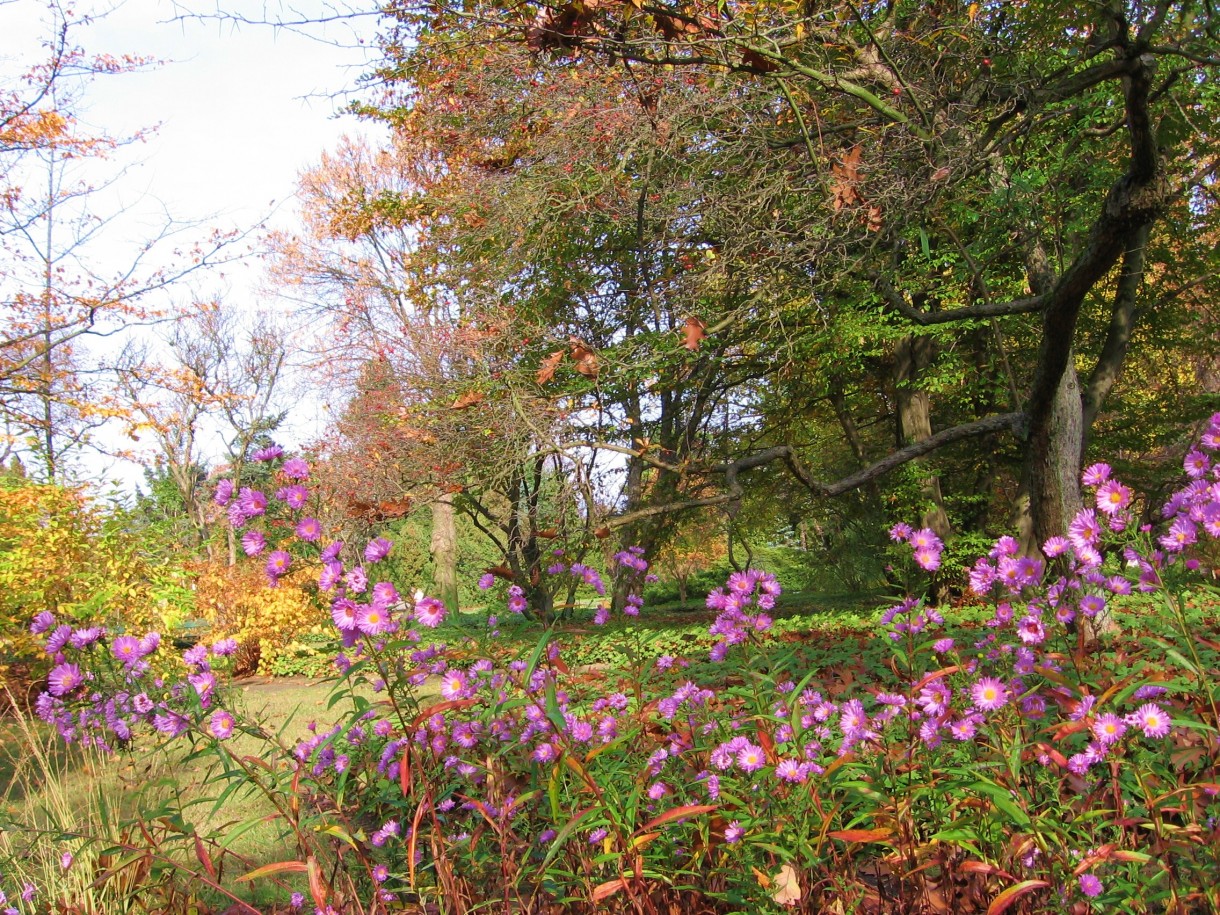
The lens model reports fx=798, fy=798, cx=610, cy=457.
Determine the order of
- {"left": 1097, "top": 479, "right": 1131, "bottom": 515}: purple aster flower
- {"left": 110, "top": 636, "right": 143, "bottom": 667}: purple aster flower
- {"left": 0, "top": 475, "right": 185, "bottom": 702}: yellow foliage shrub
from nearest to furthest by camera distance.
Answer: {"left": 1097, "top": 479, "right": 1131, "bottom": 515}: purple aster flower, {"left": 110, "top": 636, "right": 143, "bottom": 667}: purple aster flower, {"left": 0, "top": 475, "right": 185, "bottom": 702}: yellow foliage shrub

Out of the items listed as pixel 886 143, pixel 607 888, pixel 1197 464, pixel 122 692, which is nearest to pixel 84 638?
pixel 122 692

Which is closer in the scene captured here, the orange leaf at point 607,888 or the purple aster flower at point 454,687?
the orange leaf at point 607,888

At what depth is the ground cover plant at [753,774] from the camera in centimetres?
156

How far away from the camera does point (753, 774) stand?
175 centimetres

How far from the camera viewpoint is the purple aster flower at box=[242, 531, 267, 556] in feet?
5.55

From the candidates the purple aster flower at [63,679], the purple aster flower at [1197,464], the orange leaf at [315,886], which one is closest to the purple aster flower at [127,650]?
the purple aster flower at [63,679]

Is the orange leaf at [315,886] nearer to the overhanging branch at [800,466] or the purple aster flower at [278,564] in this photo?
the purple aster flower at [278,564]

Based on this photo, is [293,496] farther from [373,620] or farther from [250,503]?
[373,620]

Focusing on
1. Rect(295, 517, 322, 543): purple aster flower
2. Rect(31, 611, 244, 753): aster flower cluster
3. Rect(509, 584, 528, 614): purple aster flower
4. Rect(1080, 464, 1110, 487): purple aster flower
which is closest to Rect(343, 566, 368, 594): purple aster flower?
Rect(295, 517, 322, 543): purple aster flower

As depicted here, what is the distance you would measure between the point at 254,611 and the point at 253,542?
913 centimetres

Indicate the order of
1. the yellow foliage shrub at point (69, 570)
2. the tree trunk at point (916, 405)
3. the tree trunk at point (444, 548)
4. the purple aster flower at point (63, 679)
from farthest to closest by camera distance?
the tree trunk at point (444, 548) < the tree trunk at point (916, 405) < the yellow foliage shrub at point (69, 570) < the purple aster flower at point (63, 679)

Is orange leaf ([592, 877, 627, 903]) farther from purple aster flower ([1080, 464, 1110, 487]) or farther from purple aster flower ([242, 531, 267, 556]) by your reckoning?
purple aster flower ([1080, 464, 1110, 487])

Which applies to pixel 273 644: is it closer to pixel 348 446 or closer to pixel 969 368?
pixel 348 446

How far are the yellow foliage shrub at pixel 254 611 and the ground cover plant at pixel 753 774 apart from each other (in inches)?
310
